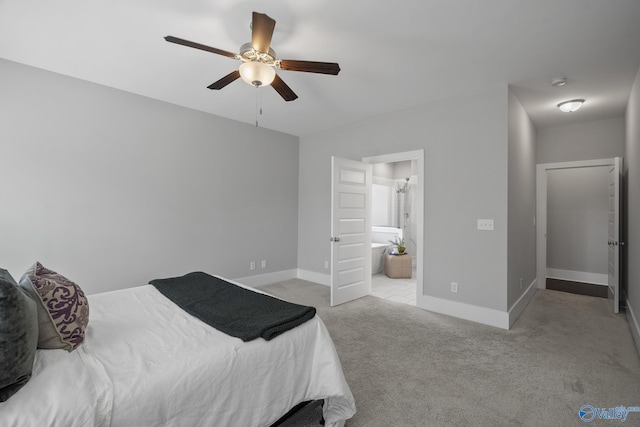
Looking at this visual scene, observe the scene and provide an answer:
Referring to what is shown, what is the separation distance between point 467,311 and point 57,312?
3745 mm

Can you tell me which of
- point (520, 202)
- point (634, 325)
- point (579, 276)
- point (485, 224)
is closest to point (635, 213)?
point (520, 202)

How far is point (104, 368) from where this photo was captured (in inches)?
48.2

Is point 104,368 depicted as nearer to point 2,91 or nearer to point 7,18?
point 7,18

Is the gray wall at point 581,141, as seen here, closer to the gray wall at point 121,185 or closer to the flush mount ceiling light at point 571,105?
the flush mount ceiling light at point 571,105

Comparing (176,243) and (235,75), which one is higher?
(235,75)

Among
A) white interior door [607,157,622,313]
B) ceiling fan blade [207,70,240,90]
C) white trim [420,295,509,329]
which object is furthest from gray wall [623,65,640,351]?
ceiling fan blade [207,70,240,90]

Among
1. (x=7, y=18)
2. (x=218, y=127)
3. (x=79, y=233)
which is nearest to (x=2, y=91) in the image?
(x=7, y=18)

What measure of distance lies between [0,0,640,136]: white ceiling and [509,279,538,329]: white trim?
8.32ft

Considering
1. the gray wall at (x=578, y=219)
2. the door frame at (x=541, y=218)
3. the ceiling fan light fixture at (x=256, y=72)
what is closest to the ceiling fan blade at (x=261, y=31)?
the ceiling fan light fixture at (x=256, y=72)

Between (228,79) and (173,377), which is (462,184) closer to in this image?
(228,79)

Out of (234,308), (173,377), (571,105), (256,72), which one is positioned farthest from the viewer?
(571,105)

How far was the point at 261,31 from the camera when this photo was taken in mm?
1945

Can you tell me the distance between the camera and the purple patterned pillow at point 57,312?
133cm

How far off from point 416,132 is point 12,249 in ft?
15.5
